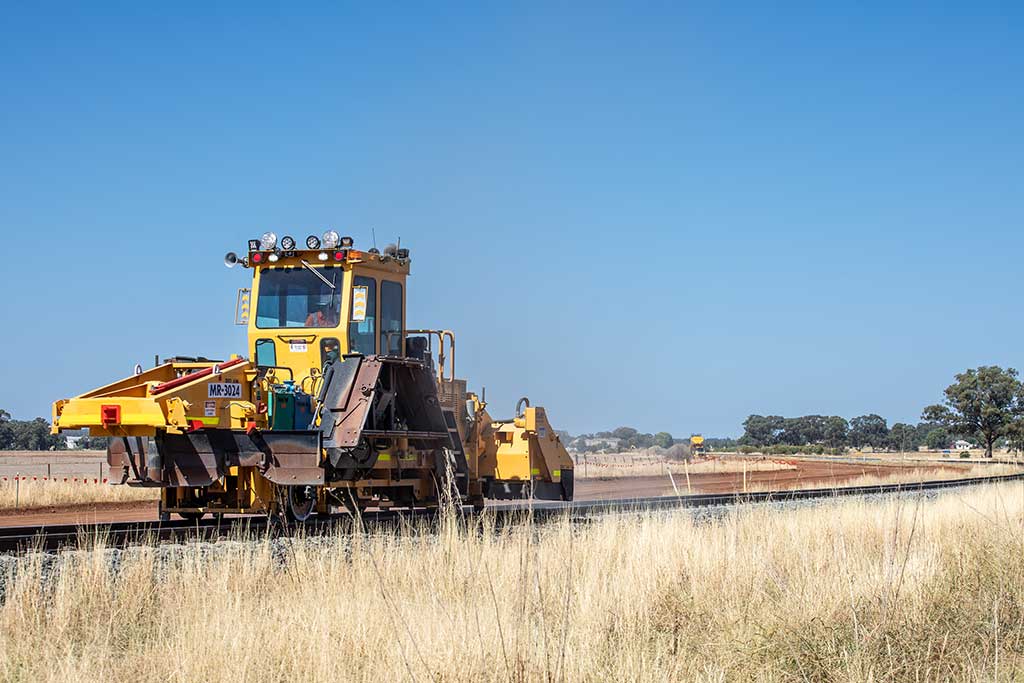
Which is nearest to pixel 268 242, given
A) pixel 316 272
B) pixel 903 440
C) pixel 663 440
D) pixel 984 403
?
pixel 316 272

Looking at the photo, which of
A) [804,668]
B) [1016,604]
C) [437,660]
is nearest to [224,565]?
[437,660]

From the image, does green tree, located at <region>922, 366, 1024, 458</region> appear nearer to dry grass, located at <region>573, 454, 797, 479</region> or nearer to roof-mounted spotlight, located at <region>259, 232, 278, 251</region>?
dry grass, located at <region>573, 454, 797, 479</region>

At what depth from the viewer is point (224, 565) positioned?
962cm

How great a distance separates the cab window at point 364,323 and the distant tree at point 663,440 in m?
39.7

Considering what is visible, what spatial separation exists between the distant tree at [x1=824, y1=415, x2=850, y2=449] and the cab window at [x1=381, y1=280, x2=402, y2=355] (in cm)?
10159

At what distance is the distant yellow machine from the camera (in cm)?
1291

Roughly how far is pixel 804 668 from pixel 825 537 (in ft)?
19.4

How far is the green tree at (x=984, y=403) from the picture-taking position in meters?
83.4

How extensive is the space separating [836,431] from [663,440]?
238 ft

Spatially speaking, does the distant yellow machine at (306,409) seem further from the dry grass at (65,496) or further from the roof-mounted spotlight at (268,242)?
the dry grass at (65,496)

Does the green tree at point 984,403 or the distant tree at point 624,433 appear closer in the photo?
the distant tree at point 624,433

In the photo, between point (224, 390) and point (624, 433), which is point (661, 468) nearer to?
point (624, 433)

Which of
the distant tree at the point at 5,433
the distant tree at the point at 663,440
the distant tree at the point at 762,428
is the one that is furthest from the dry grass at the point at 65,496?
the distant tree at the point at 762,428

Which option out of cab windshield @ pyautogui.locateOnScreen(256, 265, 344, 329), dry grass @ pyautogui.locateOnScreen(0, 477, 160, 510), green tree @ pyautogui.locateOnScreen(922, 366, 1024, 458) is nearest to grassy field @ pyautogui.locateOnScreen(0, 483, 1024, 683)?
cab windshield @ pyautogui.locateOnScreen(256, 265, 344, 329)
